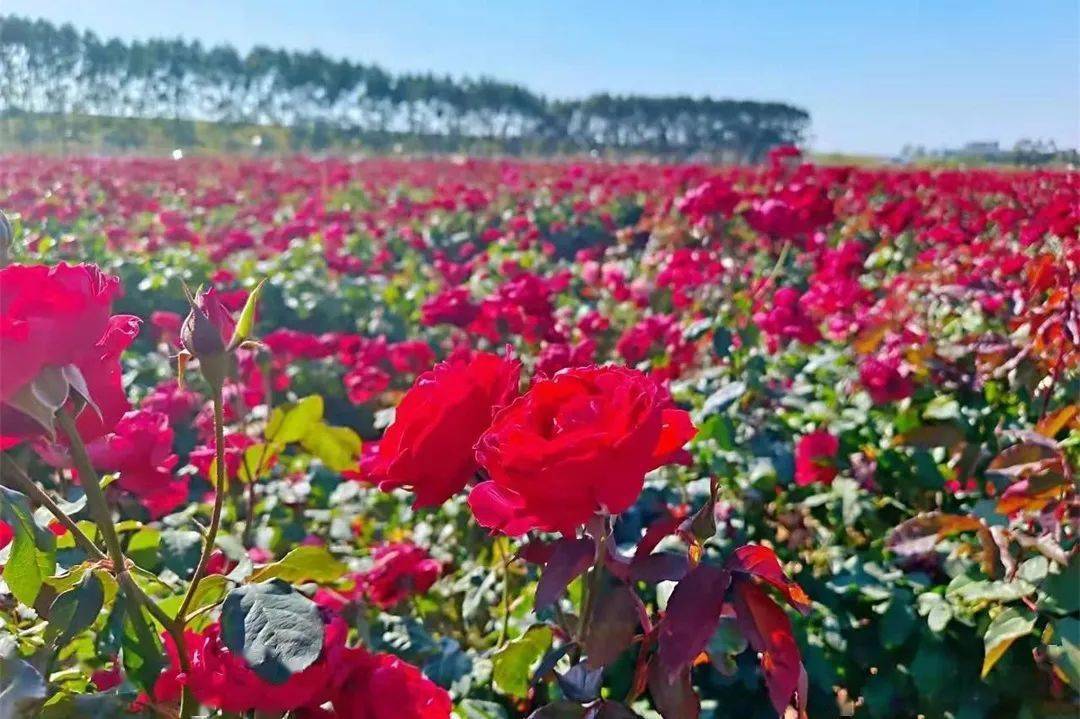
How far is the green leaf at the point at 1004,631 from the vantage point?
1.12 m

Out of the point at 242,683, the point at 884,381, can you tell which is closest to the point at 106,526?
the point at 242,683

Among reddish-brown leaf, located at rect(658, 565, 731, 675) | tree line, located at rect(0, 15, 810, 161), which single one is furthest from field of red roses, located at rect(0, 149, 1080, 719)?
tree line, located at rect(0, 15, 810, 161)

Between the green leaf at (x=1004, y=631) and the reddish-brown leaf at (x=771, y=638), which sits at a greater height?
the reddish-brown leaf at (x=771, y=638)

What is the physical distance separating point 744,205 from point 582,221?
18.1 ft

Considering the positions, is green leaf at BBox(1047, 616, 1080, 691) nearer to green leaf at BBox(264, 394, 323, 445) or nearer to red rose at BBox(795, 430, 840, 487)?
red rose at BBox(795, 430, 840, 487)

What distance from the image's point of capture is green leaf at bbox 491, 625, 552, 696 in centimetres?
88

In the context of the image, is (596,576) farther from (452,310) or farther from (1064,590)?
(452,310)

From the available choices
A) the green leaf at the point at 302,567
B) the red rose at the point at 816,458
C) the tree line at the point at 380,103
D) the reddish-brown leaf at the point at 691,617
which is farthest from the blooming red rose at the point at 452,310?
the tree line at the point at 380,103

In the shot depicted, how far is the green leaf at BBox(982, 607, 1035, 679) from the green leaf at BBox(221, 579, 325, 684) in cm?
87

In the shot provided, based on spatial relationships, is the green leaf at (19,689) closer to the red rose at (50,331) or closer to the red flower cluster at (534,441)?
the red rose at (50,331)

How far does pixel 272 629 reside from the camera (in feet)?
1.94

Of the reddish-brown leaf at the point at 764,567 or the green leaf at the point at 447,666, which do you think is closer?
the reddish-brown leaf at the point at 764,567

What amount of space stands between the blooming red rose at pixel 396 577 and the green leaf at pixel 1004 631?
0.76m

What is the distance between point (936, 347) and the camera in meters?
1.93
